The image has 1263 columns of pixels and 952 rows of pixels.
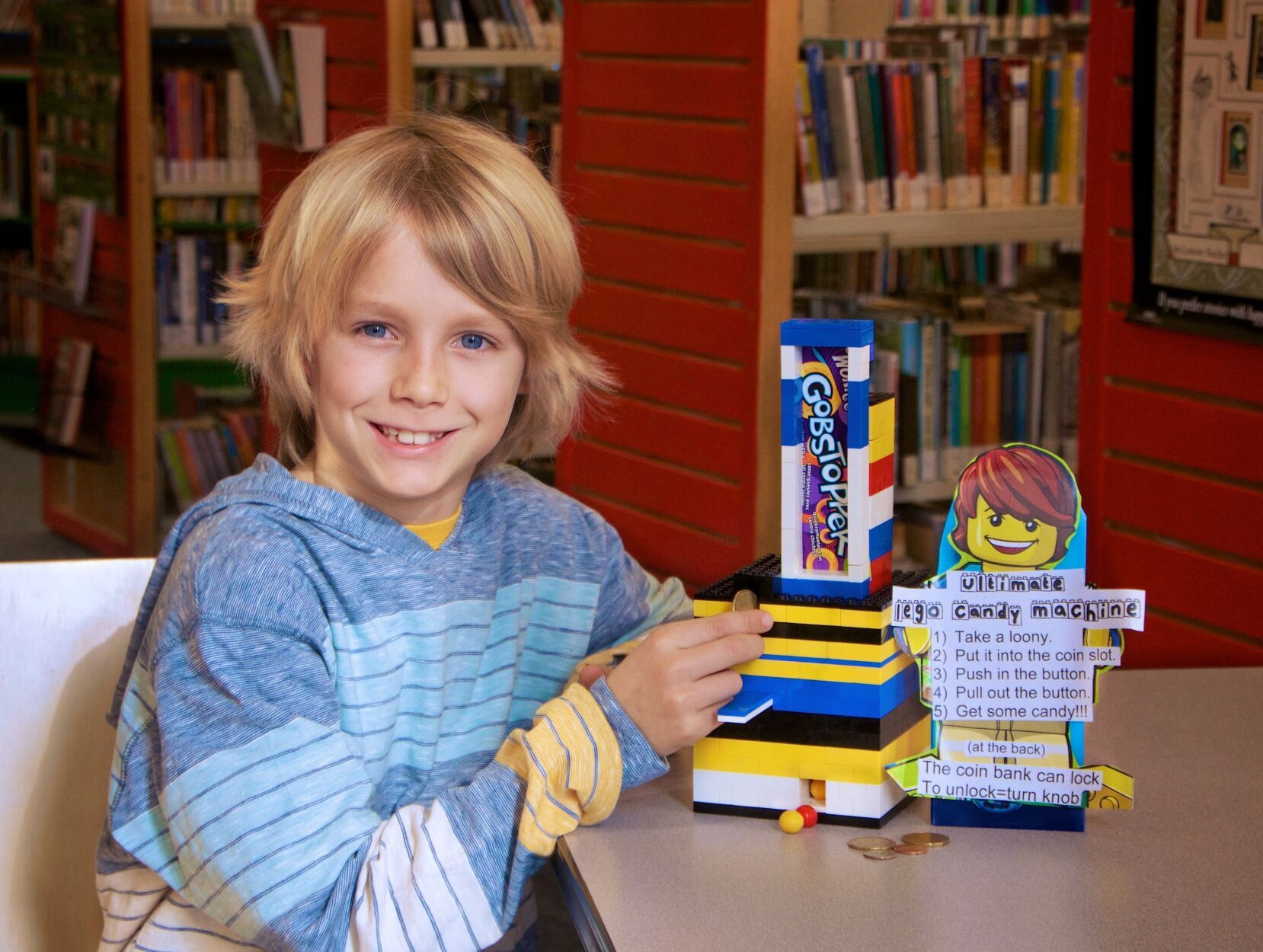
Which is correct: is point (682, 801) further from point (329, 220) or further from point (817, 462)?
point (329, 220)

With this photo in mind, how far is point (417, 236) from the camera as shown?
113 cm

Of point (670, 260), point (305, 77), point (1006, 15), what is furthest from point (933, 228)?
point (305, 77)

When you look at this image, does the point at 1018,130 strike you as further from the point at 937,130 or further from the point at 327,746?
the point at 327,746

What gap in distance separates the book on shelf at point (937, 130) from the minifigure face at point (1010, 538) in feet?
6.64

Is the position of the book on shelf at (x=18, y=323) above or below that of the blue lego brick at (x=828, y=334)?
below

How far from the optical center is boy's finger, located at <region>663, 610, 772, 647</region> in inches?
42.0

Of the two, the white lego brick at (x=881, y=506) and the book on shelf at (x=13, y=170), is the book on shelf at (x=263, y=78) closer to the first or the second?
the book on shelf at (x=13, y=170)

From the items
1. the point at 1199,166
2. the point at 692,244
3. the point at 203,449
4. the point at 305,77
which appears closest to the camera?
the point at 1199,166

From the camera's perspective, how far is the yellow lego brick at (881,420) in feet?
3.47

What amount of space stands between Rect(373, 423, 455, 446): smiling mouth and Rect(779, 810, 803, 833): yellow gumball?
1.28 ft

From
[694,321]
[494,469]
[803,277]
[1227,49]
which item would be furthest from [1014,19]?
[494,469]

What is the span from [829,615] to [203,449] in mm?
3820

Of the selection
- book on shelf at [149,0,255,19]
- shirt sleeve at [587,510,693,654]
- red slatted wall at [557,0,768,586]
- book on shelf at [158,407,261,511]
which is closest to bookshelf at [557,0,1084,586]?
red slatted wall at [557,0,768,586]

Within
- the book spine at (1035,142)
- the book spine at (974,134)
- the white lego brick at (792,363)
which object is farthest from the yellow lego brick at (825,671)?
the book spine at (1035,142)
